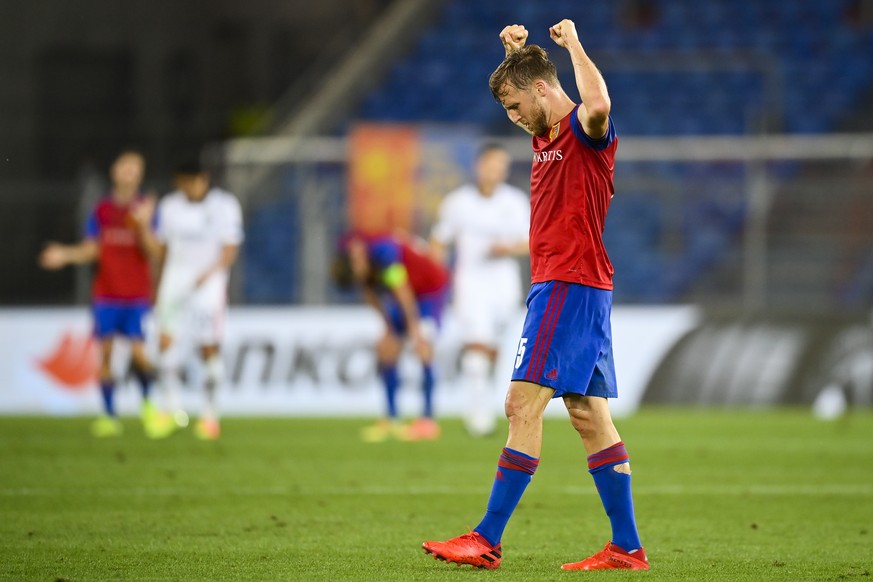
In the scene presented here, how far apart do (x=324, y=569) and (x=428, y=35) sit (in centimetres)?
1968

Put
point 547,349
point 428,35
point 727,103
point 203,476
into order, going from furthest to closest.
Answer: point 428,35, point 727,103, point 203,476, point 547,349

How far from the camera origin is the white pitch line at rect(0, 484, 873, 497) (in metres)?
8.49

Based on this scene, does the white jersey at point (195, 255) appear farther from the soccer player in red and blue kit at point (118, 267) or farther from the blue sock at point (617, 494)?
the blue sock at point (617, 494)

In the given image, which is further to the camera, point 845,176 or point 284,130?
point 284,130

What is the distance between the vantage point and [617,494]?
5707 mm

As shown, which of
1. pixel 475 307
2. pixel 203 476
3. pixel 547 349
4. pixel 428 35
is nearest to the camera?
pixel 547 349

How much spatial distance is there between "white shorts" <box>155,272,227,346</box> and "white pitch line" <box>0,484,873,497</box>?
14.4 feet

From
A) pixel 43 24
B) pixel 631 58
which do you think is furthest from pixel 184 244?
pixel 43 24

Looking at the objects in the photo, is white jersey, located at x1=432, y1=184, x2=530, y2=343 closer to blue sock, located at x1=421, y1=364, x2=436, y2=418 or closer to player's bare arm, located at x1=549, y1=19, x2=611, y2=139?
blue sock, located at x1=421, y1=364, x2=436, y2=418

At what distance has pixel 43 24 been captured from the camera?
2498 centimetres

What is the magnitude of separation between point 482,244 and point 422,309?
0.87 m

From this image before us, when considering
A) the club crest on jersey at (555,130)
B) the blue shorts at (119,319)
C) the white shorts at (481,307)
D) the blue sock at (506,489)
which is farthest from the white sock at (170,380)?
the club crest on jersey at (555,130)

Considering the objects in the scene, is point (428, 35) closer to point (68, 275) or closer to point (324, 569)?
point (68, 275)

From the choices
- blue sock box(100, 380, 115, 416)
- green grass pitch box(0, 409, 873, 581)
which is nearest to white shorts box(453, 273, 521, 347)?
green grass pitch box(0, 409, 873, 581)
